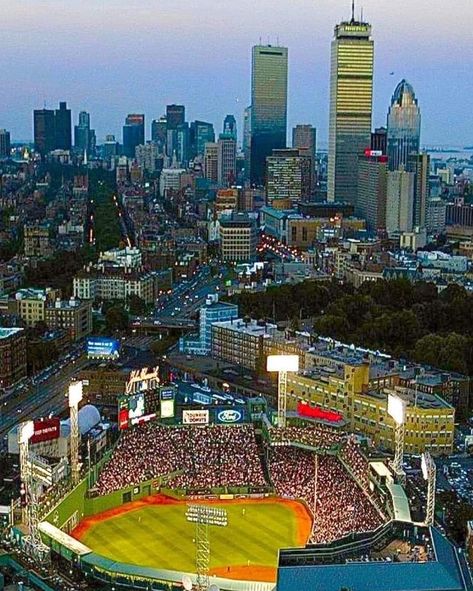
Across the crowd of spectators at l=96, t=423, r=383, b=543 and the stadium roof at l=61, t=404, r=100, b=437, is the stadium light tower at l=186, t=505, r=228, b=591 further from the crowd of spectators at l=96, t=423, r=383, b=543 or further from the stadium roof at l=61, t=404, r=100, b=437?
the stadium roof at l=61, t=404, r=100, b=437

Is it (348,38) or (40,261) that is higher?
(348,38)

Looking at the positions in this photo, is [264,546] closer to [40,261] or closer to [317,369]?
[317,369]

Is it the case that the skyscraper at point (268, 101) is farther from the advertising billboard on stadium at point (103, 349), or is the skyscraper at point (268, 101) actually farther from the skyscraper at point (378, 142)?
the advertising billboard on stadium at point (103, 349)

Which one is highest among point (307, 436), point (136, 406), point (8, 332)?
point (8, 332)

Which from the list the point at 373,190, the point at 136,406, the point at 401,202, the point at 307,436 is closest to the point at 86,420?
the point at 136,406

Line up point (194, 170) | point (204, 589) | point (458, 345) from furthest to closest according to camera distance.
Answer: point (194, 170) < point (458, 345) < point (204, 589)

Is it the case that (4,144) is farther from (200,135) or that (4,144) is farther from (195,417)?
(195,417)

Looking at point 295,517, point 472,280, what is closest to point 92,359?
point 295,517
